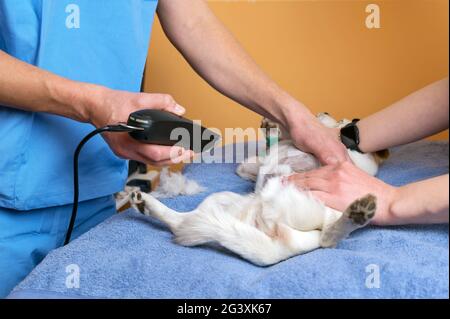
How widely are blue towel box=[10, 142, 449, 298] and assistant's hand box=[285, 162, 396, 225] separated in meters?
0.04

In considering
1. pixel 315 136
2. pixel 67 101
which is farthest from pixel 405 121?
pixel 67 101

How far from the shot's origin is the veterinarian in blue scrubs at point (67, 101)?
2.52ft

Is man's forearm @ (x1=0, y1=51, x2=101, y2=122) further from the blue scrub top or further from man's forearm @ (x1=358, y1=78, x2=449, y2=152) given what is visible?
man's forearm @ (x1=358, y1=78, x2=449, y2=152)

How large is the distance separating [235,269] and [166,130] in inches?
7.3

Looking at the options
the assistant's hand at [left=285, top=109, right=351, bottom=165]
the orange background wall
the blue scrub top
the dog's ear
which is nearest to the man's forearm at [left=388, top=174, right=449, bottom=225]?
the orange background wall

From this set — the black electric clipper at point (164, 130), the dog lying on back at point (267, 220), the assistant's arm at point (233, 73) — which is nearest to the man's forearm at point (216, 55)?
the assistant's arm at point (233, 73)

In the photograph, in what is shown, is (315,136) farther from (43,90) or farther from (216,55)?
(43,90)

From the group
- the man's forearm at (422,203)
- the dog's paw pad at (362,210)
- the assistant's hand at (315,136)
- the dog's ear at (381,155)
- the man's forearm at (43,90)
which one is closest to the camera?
the man's forearm at (422,203)

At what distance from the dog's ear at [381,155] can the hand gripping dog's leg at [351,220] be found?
1.04 feet

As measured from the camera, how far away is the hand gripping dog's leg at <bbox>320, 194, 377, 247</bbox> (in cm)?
62

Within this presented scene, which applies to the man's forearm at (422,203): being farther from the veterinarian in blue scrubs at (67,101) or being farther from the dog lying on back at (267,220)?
the veterinarian in blue scrubs at (67,101)

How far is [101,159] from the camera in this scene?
36.9 inches
